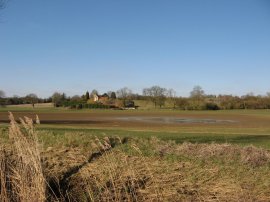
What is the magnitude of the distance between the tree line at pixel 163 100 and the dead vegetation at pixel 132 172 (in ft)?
359

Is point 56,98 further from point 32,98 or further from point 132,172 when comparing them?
point 132,172

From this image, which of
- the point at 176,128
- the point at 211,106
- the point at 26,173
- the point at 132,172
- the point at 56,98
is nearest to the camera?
the point at 26,173

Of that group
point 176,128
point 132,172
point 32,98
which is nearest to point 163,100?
point 32,98

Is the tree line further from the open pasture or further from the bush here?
the open pasture

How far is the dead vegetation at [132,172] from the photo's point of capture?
946cm

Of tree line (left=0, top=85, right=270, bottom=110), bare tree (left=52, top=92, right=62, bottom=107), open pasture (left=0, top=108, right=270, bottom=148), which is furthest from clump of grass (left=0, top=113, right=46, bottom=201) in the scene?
A: bare tree (left=52, top=92, right=62, bottom=107)

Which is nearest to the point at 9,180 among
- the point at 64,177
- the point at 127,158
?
the point at 64,177

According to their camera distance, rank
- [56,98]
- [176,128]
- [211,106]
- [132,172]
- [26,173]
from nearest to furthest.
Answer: [26,173] < [132,172] < [176,128] < [211,106] < [56,98]

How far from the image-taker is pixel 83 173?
41.2ft

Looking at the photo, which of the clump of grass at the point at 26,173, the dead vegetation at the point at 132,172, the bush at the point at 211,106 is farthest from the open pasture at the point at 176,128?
the bush at the point at 211,106

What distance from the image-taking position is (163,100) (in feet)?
470

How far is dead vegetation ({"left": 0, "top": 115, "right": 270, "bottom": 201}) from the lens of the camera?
31.0ft

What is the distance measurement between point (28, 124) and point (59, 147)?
6.64m

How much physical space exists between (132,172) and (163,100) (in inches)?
5242
